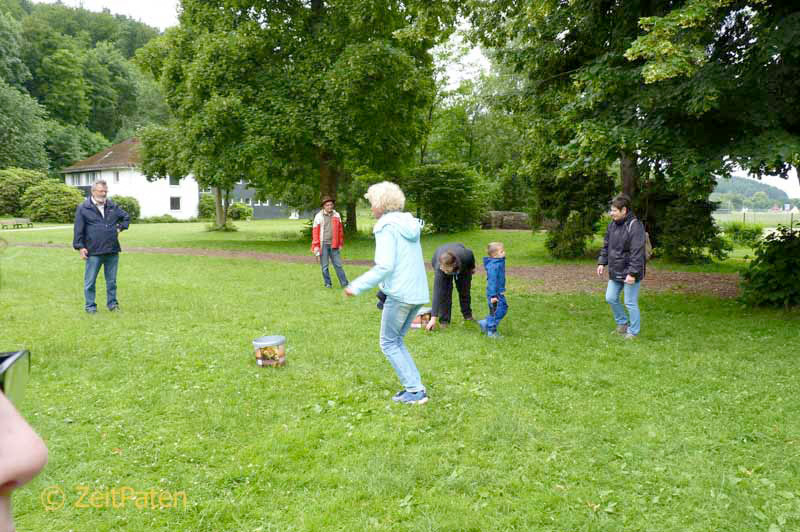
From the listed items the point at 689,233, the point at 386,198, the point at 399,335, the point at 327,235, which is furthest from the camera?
the point at 689,233

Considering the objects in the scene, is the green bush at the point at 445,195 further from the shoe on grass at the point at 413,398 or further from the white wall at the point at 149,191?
the white wall at the point at 149,191

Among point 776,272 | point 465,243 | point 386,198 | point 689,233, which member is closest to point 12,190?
point 465,243

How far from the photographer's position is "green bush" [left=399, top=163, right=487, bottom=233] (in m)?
26.8

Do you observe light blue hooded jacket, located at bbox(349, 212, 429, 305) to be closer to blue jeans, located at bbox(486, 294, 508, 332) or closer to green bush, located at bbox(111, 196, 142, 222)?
blue jeans, located at bbox(486, 294, 508, 332)

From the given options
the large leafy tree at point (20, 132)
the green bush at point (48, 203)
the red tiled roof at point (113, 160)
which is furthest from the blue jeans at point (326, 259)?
the large leafy tree at point (20, 132)

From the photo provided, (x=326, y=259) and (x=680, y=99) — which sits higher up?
(x=680, y=99)

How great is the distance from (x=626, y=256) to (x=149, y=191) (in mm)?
53035

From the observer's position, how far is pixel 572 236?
1847 centimetres

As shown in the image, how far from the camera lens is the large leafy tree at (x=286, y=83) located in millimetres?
19672

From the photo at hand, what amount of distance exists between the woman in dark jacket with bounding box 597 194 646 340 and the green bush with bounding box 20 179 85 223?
43.4 m

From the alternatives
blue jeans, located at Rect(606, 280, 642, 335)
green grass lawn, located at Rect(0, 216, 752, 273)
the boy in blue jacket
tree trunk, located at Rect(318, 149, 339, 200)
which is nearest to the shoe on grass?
the boy in blue jacket

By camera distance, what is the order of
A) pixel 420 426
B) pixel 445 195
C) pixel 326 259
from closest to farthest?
pixel 420 426 < pixel 326 259 < pixel 445 195

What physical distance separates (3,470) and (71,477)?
11.8 feet

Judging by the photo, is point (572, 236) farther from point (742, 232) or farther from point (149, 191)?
point (149, 191)
